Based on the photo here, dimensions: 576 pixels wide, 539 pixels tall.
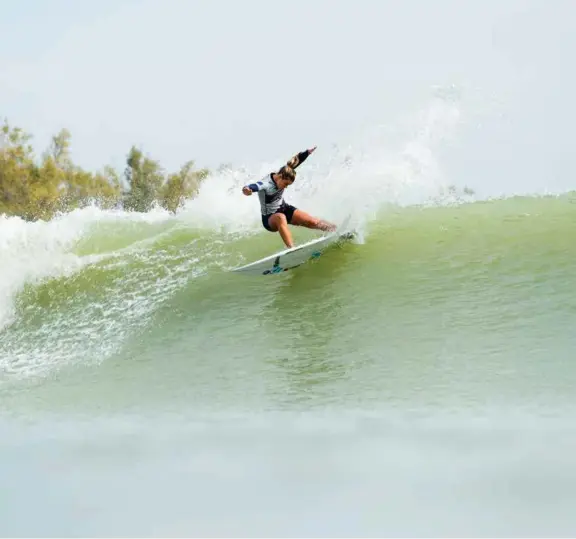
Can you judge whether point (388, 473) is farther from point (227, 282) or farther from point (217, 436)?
point (227, 282)

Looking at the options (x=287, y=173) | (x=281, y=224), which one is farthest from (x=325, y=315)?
(x=287, y=173)

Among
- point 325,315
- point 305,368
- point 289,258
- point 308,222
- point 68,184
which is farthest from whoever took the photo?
point 68,184

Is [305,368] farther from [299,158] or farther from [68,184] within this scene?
[68,184]

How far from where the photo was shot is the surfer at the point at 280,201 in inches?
371

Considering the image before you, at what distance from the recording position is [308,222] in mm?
10062

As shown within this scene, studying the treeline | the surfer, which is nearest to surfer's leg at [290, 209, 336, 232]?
the surfer

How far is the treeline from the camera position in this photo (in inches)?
1508

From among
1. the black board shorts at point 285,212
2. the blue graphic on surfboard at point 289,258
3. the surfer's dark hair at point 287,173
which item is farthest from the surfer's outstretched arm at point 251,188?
the blue graphic on surfboard at point 289,258

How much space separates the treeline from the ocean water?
2561cm

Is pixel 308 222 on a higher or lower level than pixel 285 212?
lower

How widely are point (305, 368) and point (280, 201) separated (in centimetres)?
254

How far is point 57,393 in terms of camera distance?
327 inches

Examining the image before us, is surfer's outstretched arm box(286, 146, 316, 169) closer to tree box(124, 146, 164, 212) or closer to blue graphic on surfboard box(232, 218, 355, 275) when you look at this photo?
blue graphic on surfboard box(232, 218, 355, 275)

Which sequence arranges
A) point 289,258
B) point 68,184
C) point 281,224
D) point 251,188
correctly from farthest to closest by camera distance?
1. point 68,184
2. point 289,258
3. point 281,224
4. point 251,188
